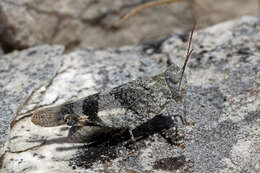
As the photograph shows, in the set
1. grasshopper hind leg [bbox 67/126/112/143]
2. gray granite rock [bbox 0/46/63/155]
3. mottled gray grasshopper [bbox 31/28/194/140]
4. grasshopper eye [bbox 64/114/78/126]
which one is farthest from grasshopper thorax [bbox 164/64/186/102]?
gray granite rock [bbox 0/46/63/155]

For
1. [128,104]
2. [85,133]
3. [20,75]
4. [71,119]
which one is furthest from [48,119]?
[20,75]

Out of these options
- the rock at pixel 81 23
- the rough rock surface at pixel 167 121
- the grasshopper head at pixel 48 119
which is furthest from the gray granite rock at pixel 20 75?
the rock at pixel 81 23

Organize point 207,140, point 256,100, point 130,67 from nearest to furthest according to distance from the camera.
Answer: point 207,140 < point 256,100 < point 130,67

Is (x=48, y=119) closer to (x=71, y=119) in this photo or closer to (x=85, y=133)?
(x=71, y=119)

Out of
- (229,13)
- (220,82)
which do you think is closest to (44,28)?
(220,82)

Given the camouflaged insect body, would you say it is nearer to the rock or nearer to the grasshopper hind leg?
the grasshopper hind leg

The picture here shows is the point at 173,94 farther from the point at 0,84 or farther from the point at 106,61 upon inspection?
the point at 0,84
